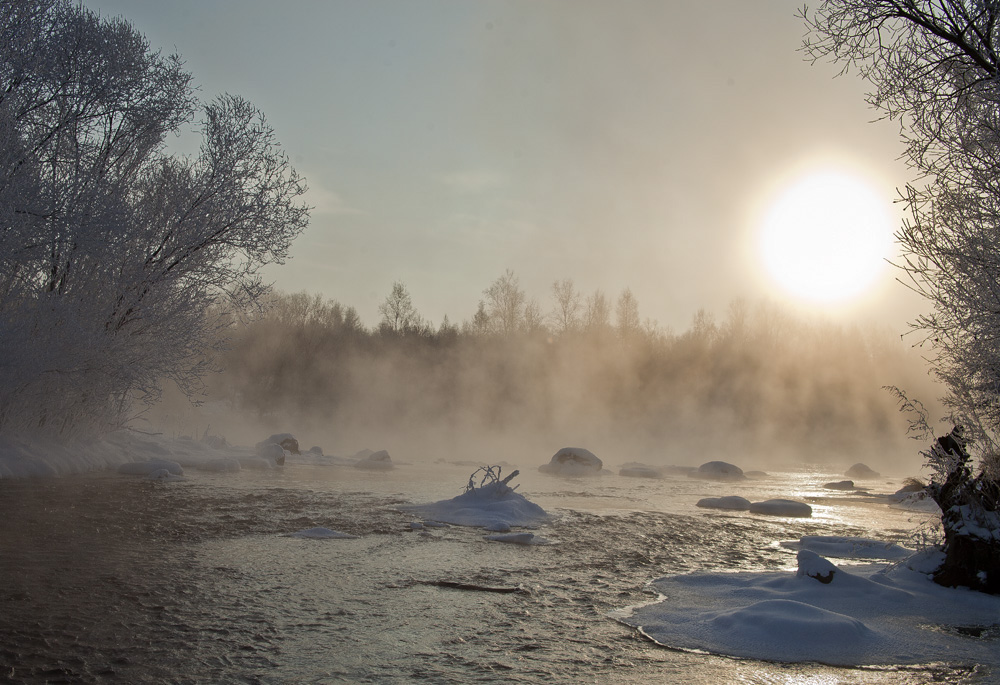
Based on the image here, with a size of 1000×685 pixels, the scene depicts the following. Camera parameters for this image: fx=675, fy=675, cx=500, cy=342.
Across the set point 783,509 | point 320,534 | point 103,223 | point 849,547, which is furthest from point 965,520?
point 103,223

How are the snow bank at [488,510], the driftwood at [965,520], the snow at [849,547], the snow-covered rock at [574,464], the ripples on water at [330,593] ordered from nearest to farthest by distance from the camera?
the ripples on water at [330,593] < the driftwood at [965,520] < the snow at [849,547] < the snow bank at [488,510] < the snow-covered rock at [574,464]

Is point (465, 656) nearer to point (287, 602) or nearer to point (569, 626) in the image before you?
point (569, 626)

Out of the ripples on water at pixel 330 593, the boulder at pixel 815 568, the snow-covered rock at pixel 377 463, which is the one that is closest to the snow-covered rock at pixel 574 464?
the snow-covered rock at pixel 377 463

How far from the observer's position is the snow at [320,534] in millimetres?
7516

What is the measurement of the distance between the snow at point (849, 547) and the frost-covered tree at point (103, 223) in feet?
35.6

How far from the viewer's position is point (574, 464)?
19.4m

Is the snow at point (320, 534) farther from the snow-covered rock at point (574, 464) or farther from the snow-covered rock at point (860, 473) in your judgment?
the snow-covered rock at point (860, 473)

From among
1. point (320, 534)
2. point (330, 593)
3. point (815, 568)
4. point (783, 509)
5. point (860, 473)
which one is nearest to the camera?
point (330, 593)

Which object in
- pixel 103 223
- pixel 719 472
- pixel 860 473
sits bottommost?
pixel 719 472

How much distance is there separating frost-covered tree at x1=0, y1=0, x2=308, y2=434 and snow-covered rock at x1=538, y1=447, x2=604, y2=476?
9.85m

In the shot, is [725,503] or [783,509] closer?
[783,509]

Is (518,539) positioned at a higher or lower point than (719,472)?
lower

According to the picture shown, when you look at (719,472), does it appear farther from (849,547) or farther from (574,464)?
(849,547)

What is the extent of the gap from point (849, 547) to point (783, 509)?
13.6 ft
